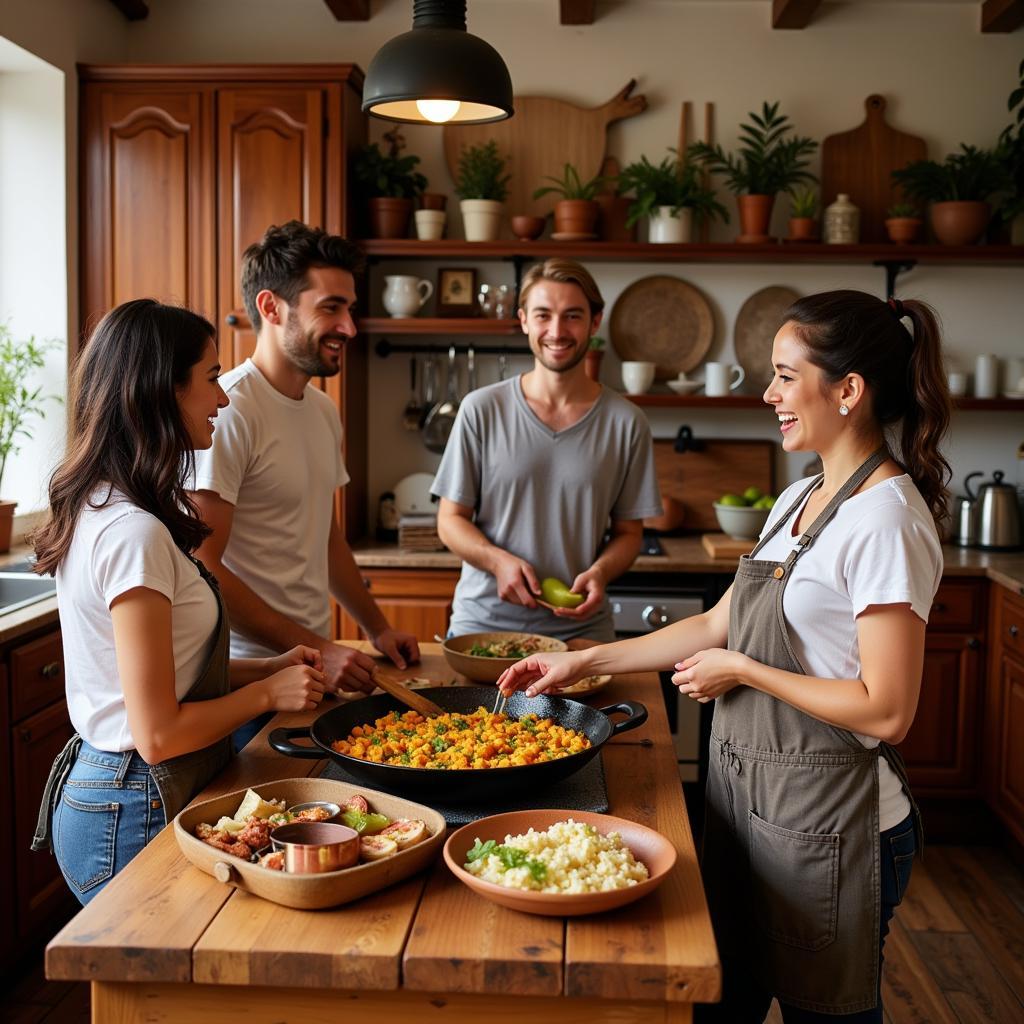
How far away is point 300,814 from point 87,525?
52 cm

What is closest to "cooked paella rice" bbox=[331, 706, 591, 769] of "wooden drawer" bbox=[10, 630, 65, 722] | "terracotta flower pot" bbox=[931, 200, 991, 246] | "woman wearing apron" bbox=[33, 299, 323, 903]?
"woman wearing apron" bbox=[33, 299, 323, 903]

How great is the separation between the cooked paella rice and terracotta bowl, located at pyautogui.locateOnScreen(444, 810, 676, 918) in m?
0.10

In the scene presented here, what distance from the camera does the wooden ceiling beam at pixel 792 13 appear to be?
4.23 metres

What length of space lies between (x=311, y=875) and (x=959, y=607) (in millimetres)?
3179

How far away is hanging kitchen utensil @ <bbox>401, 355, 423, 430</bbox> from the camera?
4.67 meters

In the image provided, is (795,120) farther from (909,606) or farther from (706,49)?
(909,606)

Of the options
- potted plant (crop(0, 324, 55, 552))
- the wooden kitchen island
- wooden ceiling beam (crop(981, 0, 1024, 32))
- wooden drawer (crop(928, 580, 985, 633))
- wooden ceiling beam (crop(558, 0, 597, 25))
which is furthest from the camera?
wooden ceiling beam (crop(558, 0, 597, 25))

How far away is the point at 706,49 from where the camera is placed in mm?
4523

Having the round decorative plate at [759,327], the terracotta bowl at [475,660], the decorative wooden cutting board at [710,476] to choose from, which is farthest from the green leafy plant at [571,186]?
the terracotta bowl at [475,660]

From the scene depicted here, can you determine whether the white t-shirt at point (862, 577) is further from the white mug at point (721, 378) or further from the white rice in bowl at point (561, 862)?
the white mug at point (721, 378)

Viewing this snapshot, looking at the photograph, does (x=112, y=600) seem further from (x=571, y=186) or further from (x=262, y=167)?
(x=571, y=186)

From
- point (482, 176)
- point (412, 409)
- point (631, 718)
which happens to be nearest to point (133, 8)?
point (482, 176)

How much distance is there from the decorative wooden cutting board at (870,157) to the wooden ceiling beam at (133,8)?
8.83 ft

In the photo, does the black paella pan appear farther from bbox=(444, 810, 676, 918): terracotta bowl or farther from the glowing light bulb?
the glowing light bulb
